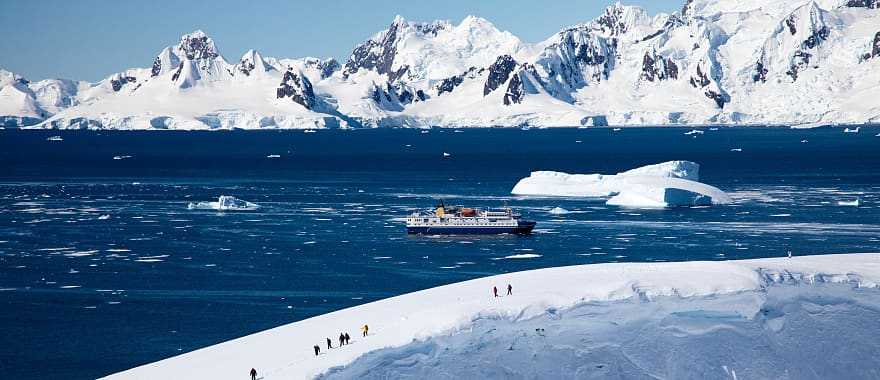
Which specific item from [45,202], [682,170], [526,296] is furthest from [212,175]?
[526,296]

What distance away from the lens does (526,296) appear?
170 feet

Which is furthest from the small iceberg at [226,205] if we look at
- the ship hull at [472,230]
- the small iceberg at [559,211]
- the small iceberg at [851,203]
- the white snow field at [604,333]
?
the white snow field at [604,333]

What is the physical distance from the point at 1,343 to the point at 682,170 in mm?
101146

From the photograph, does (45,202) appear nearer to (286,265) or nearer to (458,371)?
(286,265)

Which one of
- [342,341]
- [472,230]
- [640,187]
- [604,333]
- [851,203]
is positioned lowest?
[342,341]

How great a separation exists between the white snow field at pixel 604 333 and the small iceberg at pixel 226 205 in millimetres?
68494

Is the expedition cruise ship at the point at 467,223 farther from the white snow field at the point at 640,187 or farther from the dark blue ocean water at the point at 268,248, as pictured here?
the white snow field at the point at 640,187

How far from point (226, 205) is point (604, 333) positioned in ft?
264

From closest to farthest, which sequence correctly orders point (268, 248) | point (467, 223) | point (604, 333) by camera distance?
point (604, 333)
point (268, 248)
point (467, 223)

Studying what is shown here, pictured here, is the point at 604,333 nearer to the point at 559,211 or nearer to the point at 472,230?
the point at 472,230

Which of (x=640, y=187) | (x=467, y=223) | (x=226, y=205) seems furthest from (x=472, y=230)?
(x=226, y=205)

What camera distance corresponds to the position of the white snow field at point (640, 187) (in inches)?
4899

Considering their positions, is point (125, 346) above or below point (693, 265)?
below

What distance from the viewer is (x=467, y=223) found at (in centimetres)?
10575
